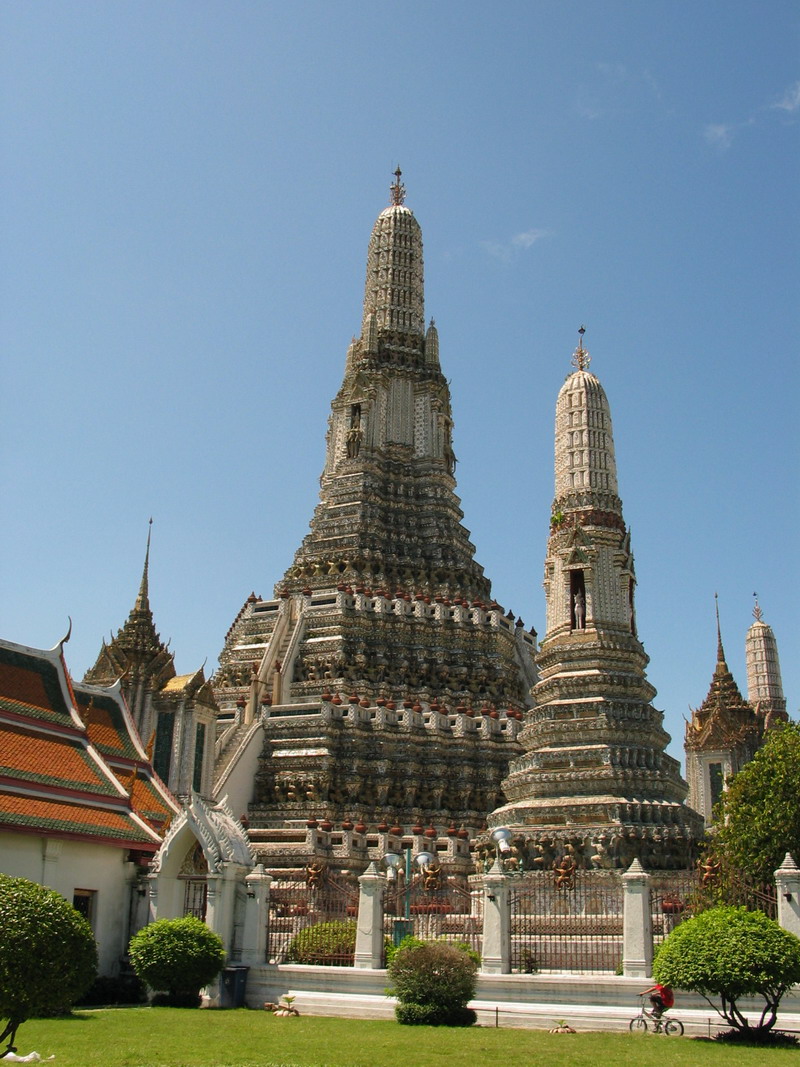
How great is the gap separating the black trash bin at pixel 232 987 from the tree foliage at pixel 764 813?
10.1m

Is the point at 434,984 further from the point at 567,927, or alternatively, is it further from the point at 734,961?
the point at 567,927

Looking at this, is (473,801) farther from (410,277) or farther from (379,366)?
(410,277)

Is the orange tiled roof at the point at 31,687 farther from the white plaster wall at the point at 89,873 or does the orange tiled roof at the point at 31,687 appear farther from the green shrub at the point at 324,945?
the green shrub at the point at 324,945

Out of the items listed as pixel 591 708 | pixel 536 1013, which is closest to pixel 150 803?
pixel 591 708

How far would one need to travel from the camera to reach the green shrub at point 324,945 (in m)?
21.7

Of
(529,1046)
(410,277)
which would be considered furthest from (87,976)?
(410,277)

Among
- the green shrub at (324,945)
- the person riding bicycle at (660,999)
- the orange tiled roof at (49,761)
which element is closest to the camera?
the person riding bicycle at (660,999)

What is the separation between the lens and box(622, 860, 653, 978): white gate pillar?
63.9 feet

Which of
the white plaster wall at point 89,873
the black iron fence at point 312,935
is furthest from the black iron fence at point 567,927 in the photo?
the white plaster wall at point 89,873

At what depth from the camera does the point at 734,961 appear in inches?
643

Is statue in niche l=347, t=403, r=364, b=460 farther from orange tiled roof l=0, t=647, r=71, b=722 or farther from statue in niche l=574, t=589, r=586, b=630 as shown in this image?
orange tiled roof l=0, t=647, r=71, b=722

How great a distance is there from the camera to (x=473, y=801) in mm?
39375

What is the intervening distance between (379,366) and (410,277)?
665cm

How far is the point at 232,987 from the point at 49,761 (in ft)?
23.7
